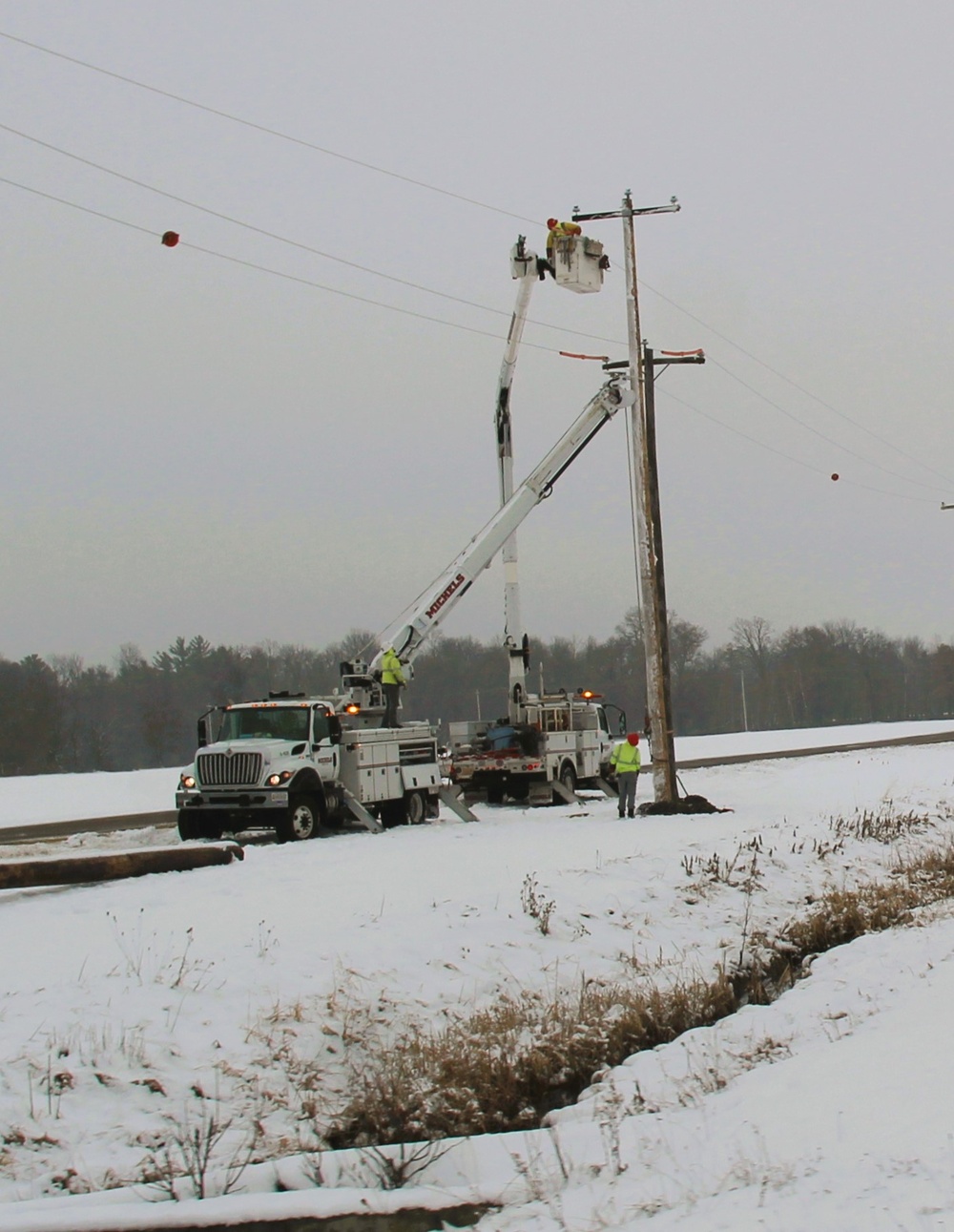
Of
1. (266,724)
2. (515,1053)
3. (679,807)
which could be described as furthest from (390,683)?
(515,1053)

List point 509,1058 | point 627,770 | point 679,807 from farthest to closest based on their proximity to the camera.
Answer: point 679,807, point 627,770, point 509,1058

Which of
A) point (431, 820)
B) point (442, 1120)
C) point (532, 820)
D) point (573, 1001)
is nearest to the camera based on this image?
point (442, 1120)

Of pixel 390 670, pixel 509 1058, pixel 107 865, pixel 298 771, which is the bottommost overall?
pixel 509 1058

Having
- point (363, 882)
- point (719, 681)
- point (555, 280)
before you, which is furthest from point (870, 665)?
point (363, 882)

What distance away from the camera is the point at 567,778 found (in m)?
28.6

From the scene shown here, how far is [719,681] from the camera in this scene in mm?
141125

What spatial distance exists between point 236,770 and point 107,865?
666 cm

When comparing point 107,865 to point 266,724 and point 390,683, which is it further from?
point 390,683

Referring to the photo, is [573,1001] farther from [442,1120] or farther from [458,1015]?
[442,1120]

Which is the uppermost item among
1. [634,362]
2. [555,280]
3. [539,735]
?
[555,280]

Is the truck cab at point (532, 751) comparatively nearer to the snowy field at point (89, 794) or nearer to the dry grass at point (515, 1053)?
the snowy field at point (89, 794)

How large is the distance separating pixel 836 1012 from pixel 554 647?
4961 inches

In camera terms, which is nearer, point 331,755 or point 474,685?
point 331,755

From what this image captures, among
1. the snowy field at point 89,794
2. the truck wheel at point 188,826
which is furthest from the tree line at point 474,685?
the truck wheel at point 188,826
